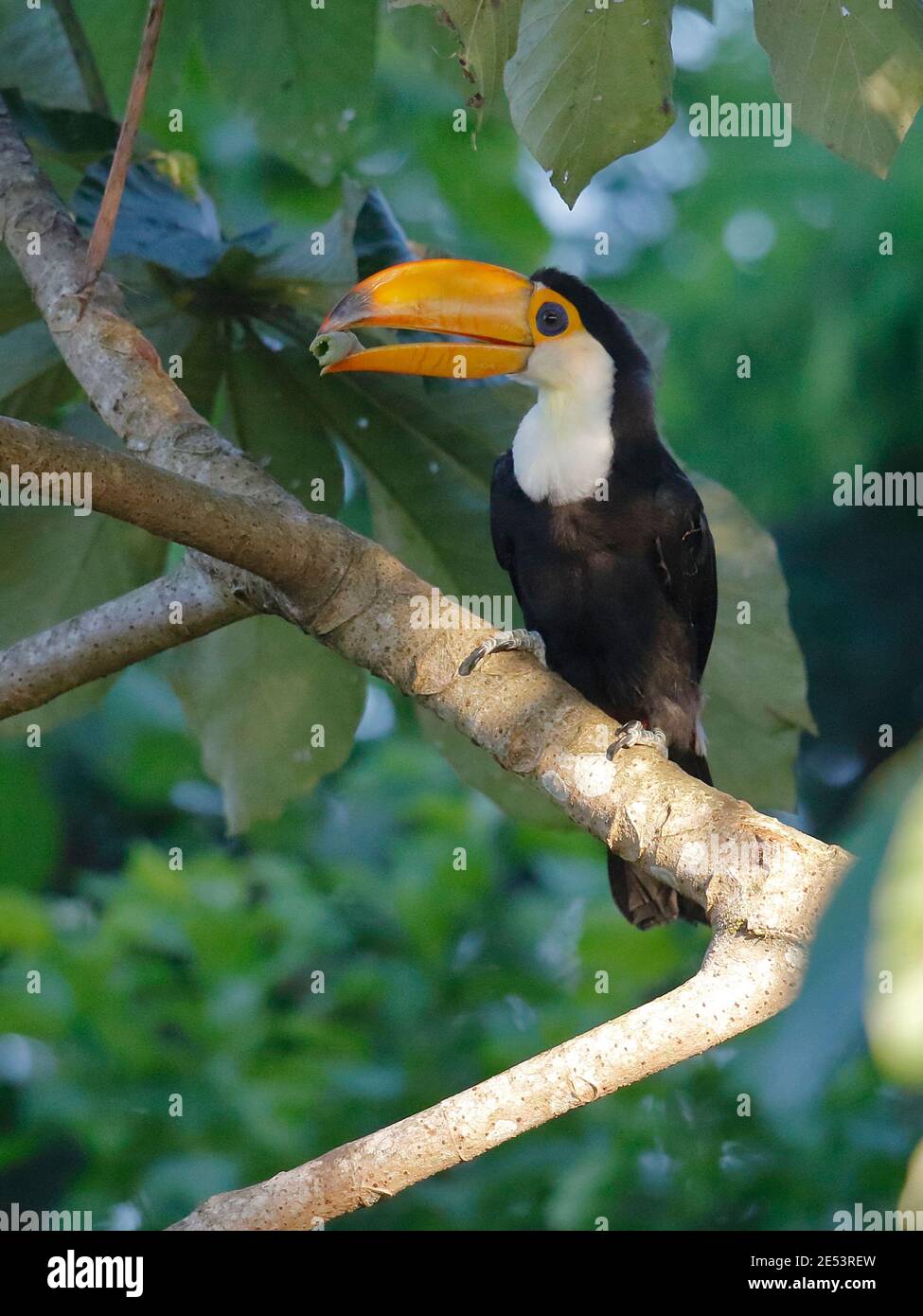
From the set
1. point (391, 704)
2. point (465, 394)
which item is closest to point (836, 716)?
point (391, 704)

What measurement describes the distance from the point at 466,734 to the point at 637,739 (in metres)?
0.41

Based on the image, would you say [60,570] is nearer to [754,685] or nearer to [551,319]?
[551,319]

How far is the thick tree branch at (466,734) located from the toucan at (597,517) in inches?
28.7

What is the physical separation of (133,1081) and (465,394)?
9.10ft

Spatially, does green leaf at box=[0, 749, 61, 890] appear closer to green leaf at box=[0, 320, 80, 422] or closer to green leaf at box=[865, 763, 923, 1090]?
green leaf at box=[0, 320, 80, 422]

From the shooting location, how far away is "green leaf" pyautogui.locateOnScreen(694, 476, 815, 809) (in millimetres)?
2613

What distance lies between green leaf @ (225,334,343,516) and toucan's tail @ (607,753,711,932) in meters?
0.95

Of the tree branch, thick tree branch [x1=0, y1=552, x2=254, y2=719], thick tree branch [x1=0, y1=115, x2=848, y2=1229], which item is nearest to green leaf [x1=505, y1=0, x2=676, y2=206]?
thick tree branch [x1=0, y1=115, x2=848, y2=1229]

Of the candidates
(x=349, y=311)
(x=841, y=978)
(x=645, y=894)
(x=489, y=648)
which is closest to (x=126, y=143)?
(x=349, y=311)

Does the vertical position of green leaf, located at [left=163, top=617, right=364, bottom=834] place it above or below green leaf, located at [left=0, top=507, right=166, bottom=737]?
below

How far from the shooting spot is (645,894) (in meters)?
2.98

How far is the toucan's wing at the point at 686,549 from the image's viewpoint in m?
2.82
